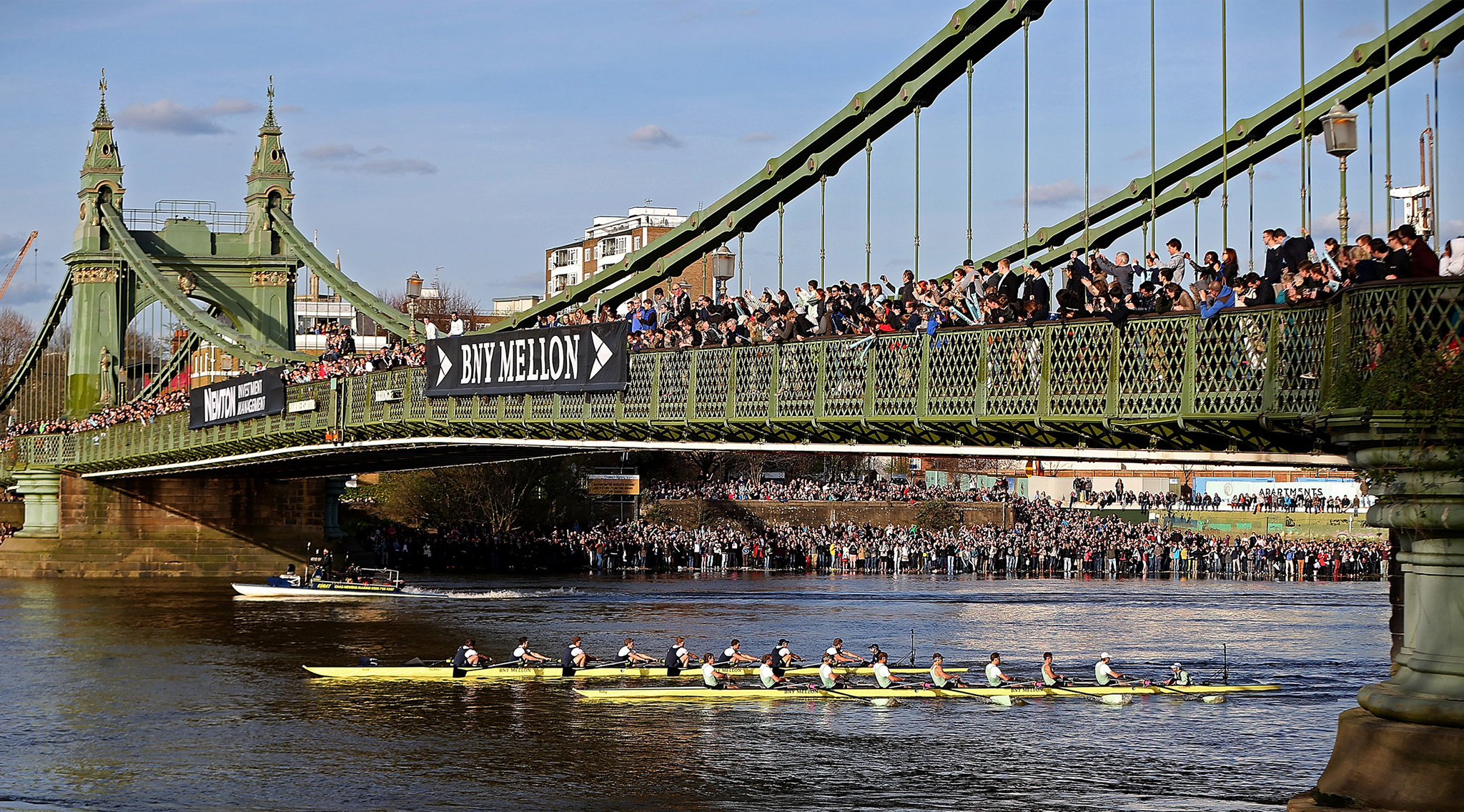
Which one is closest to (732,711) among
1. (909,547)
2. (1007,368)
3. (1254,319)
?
(1007,368)

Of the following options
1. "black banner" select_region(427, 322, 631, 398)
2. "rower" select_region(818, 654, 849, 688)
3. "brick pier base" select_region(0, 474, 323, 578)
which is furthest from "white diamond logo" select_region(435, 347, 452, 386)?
"brick pier base" select_region(0, 474, 323, 578)

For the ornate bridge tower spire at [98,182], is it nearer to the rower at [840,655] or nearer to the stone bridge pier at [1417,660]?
the rower at [840,655]

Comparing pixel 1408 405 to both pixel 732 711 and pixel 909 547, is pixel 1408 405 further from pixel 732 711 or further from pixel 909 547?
pixel 909 547

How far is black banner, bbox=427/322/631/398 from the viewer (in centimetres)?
3262

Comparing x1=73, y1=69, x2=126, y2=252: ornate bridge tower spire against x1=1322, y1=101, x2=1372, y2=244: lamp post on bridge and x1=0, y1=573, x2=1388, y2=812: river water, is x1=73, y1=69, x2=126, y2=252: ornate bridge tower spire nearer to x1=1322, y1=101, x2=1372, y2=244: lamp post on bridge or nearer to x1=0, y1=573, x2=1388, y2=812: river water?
x1=0, y1=573, x2=1388, y2=812: river water

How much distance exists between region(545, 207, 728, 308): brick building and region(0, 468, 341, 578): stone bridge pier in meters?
55.7

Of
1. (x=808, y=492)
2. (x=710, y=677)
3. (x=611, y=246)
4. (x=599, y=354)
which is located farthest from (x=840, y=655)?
(x=611, y=246)

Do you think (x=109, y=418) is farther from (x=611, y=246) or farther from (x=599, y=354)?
(x=611, y=246)

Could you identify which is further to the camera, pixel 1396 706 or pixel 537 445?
pixel 537 445

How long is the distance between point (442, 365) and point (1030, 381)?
64.3ft

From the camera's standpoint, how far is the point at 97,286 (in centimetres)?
6881

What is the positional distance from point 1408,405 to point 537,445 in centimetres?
2324

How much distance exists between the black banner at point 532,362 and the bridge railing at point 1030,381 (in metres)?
0.39

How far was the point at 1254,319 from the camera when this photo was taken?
1959 centimetres
